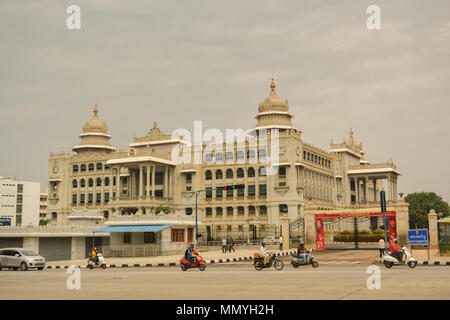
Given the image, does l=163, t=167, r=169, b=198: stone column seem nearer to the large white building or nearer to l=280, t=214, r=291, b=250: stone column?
l=280, t=214, r=291, b=250: stone column

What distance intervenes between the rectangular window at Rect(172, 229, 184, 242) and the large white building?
7889cm

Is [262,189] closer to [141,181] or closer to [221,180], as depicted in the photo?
[221,180]

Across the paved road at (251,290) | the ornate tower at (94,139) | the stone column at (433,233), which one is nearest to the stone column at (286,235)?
the stone column at (433,233)

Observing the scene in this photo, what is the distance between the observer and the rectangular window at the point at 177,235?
4672 centimetres

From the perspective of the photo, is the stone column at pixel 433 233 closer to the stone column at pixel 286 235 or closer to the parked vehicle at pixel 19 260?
the stone column at pixel 286 235

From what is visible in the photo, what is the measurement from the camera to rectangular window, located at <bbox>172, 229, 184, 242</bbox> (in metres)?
46.7

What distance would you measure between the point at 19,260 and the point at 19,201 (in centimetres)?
9568

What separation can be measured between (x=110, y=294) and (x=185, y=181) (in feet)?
209

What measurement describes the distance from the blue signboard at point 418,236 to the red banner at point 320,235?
17299 mm

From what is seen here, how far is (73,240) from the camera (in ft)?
157

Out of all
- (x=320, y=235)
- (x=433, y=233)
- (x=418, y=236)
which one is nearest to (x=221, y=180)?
(x=320, y=235)

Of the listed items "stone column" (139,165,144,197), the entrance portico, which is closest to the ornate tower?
the entrance portico
